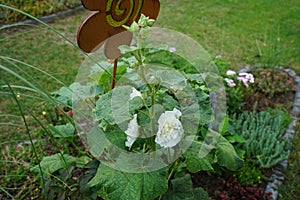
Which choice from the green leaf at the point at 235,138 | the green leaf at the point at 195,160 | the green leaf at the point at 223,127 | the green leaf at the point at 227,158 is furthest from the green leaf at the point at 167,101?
the green leaf at the point at 235,138

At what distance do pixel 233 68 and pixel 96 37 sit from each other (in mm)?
2733

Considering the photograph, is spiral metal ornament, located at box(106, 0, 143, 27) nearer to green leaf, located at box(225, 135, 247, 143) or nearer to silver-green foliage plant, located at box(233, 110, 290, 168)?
green leaf, located at box(225, 135, 247, 143)

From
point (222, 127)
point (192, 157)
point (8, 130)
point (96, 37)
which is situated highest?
point (96, 37)

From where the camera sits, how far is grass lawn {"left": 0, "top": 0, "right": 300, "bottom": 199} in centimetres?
362

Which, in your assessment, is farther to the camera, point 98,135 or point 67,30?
point 67,30

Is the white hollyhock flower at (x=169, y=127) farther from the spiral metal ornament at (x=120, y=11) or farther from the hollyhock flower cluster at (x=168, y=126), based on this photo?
the spiral metal ornament at (x=120, y=11)

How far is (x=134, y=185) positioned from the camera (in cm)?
145

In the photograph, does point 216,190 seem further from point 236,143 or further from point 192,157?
point 192,157

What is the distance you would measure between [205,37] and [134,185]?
360 centimetres

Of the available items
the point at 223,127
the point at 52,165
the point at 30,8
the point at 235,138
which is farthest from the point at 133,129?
the point at 30,8

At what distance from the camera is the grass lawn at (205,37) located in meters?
3.62

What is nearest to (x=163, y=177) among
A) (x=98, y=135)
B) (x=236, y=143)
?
(x=98, y=135)

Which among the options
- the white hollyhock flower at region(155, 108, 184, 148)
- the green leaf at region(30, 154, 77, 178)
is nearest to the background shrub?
the green leaf at region(30, 154, 77, 178)

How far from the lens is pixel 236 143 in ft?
8.57
